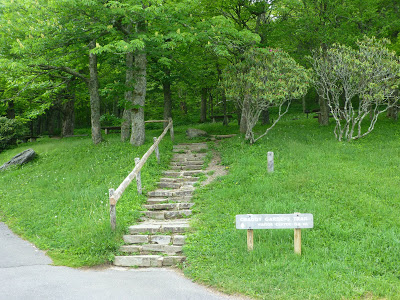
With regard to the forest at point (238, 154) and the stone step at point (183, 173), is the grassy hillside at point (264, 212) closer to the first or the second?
the forest at point (238, 154)

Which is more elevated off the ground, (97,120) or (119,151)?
(97,120)

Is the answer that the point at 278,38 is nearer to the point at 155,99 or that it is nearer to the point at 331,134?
the point at 331,134

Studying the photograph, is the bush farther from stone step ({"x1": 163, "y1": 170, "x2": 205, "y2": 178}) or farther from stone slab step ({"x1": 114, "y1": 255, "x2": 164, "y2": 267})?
stone slab step ({"x1": 114, "y1": 255, "x2": 164, "y2": 267})

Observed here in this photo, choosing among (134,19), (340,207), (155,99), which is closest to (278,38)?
(134,19)

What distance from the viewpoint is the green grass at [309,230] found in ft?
19.4

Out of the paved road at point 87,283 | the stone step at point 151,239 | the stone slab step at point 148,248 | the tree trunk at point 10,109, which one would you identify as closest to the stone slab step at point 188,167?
the stone step at point 151,239

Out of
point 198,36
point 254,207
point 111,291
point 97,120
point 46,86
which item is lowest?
point 111,291

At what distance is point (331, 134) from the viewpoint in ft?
54.4

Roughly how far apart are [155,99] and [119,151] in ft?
69.6

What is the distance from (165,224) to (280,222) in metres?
3.24

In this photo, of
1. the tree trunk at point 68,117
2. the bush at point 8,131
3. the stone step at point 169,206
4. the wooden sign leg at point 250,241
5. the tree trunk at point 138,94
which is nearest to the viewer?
the wooden sign leg at point 250,241

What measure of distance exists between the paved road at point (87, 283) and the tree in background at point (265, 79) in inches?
358

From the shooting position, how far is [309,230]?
7531 mm

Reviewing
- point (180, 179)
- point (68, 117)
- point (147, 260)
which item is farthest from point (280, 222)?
point (68, 117)
